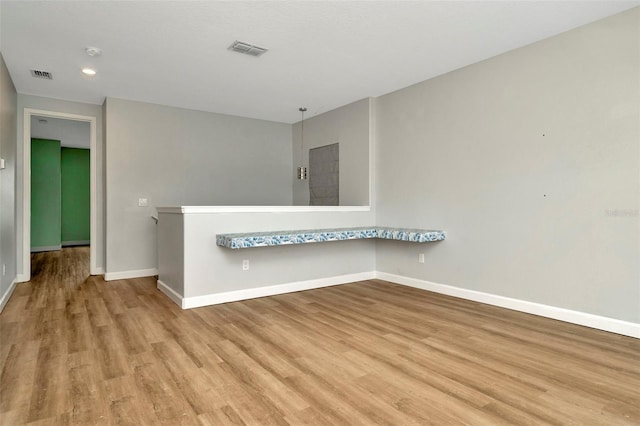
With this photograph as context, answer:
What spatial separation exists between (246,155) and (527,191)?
14.6 feet

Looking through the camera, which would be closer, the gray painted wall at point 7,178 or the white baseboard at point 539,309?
the white baseboard at point 539,309

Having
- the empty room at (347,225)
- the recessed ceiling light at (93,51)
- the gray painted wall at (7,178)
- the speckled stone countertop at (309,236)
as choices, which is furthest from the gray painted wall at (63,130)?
the speckled stone countertop at (309,236)

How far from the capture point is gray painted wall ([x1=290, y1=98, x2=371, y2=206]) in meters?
5.24

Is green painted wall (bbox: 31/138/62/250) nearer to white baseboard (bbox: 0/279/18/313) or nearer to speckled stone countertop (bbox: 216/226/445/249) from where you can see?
white baseboard (bbox: 0/279/18/313)

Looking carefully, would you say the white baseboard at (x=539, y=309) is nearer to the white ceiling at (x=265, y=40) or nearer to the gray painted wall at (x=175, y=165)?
the white ceiling at (x=265, y=40)

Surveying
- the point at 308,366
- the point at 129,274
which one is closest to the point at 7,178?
the point at 129,274

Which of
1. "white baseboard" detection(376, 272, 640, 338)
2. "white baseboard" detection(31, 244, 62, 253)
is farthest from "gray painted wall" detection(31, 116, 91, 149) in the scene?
"white baseboard" detection(376, 272, 640, 338)

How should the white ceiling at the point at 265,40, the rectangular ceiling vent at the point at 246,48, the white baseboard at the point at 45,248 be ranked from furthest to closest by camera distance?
1. the white baseboard at the point at 45,248
2. the rectangular ceiling vent at the point at 246,48
3. the white ceiling at the point at 265,40

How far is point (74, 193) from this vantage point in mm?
9391

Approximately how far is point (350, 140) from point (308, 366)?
12.5ft

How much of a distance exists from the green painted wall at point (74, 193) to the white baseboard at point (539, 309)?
878 centimetres

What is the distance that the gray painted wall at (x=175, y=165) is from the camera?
517 cm

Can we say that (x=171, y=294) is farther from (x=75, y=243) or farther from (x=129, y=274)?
(x=75, y=243)

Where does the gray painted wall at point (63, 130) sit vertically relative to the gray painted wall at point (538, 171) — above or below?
above
